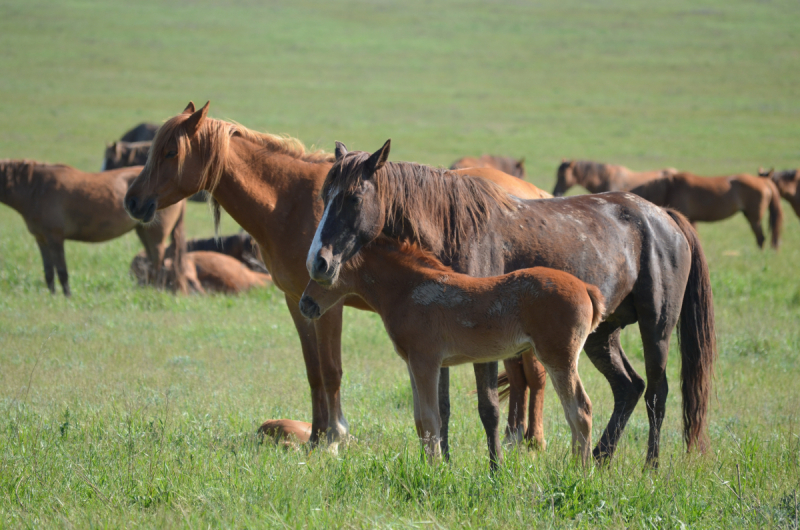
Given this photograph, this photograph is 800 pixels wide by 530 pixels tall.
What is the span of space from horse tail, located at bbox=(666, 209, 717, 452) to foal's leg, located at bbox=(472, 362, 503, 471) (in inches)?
54.1

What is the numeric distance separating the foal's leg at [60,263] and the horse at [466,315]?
6716 mm

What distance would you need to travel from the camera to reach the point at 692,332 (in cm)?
491

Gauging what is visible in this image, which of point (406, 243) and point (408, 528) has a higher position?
point (406, 243)

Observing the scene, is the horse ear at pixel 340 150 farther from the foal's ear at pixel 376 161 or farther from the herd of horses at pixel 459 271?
the foal's ear at pixel 376 161

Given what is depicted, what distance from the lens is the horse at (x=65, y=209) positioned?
9609 millimetres

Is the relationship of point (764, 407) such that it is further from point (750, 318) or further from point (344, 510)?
point (344, 510)

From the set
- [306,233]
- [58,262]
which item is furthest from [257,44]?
[306,233]

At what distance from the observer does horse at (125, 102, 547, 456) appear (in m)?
4.82

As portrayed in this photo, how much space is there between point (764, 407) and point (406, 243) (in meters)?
3.74

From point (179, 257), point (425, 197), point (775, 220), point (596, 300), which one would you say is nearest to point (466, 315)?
point (596, 300)

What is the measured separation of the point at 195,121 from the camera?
15.8 feet

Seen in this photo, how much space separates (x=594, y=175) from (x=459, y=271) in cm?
1358

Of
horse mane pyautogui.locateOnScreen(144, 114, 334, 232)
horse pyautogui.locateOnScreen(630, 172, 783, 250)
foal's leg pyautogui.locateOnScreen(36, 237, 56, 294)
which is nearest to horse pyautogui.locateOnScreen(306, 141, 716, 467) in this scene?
horse mane pyautogui.locateOnScreen(144, 114, 334, 232)

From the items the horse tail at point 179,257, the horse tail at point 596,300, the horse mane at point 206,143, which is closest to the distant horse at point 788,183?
the horse tail at point 179,257
